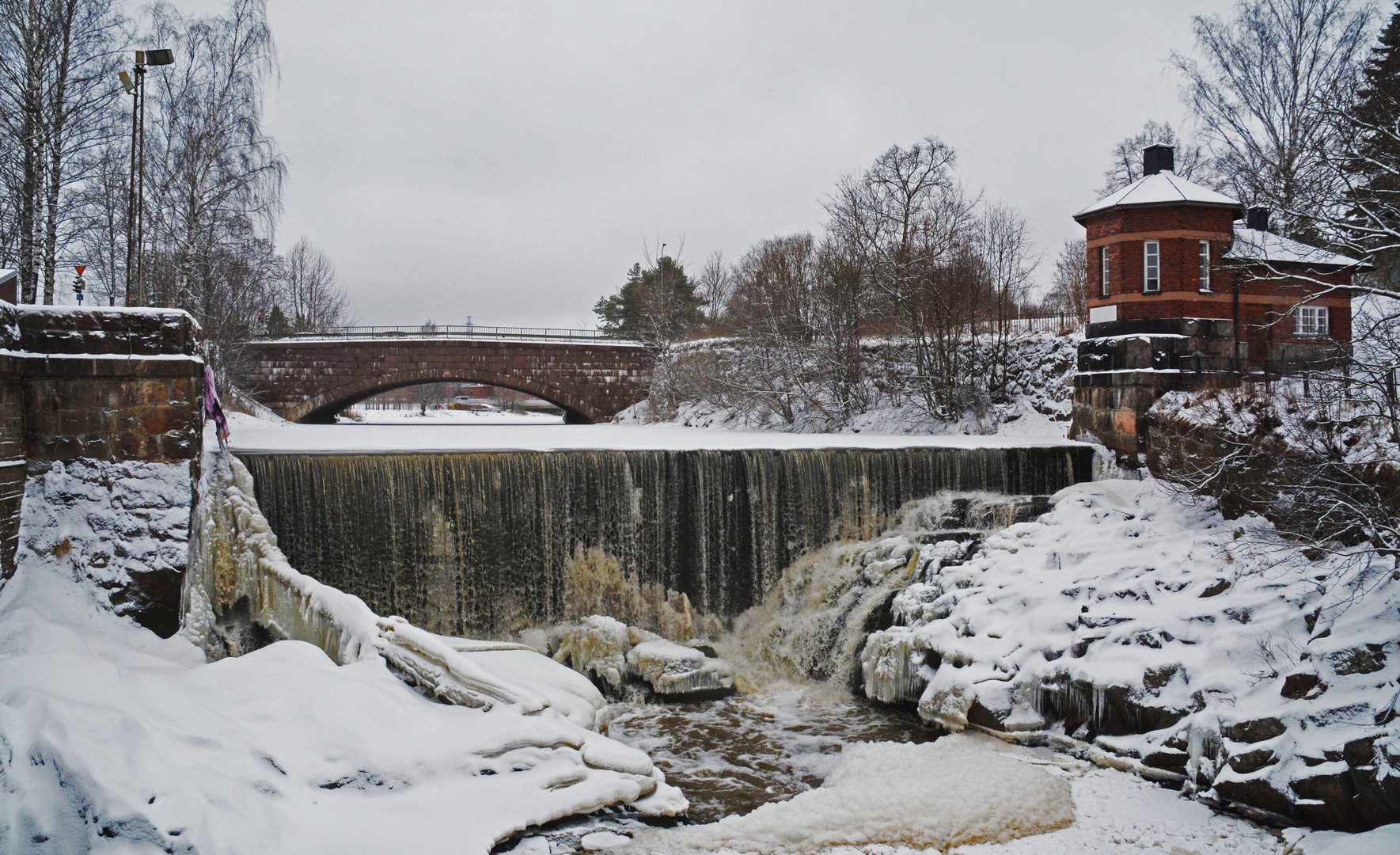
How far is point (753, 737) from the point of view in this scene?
29.4ft

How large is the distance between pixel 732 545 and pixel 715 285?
34305mm

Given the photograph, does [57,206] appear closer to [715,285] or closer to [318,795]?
[318,795]

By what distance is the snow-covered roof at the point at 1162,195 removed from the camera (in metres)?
15.0

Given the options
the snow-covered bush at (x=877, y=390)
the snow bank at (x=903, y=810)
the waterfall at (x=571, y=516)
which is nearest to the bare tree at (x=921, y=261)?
the snow-covered bush at (x=877, y=390)

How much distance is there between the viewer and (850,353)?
2294cm

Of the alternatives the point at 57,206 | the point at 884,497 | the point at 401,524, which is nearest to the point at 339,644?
the point at 401,524

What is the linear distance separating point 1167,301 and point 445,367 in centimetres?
2152

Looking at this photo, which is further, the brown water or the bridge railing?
the bridge railing

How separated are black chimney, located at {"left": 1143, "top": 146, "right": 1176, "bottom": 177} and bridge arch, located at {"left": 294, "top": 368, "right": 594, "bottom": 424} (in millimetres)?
19163

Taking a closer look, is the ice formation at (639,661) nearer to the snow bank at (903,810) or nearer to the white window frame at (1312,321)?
the snow bank at (903,810)

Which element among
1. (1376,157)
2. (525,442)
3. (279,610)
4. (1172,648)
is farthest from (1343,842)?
(525,442)

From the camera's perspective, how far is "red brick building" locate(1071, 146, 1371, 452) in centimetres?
1442

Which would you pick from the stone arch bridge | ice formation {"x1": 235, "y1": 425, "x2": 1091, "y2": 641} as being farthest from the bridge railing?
ice formation {"x1": 235, "y1": 425, "x2": 1091, "y2": 641}

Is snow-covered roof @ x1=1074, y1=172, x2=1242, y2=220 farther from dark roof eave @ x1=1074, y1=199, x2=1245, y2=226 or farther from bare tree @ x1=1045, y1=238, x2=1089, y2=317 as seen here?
bare tree @ x1=1045, y1=238, x2=1089, y2=317
